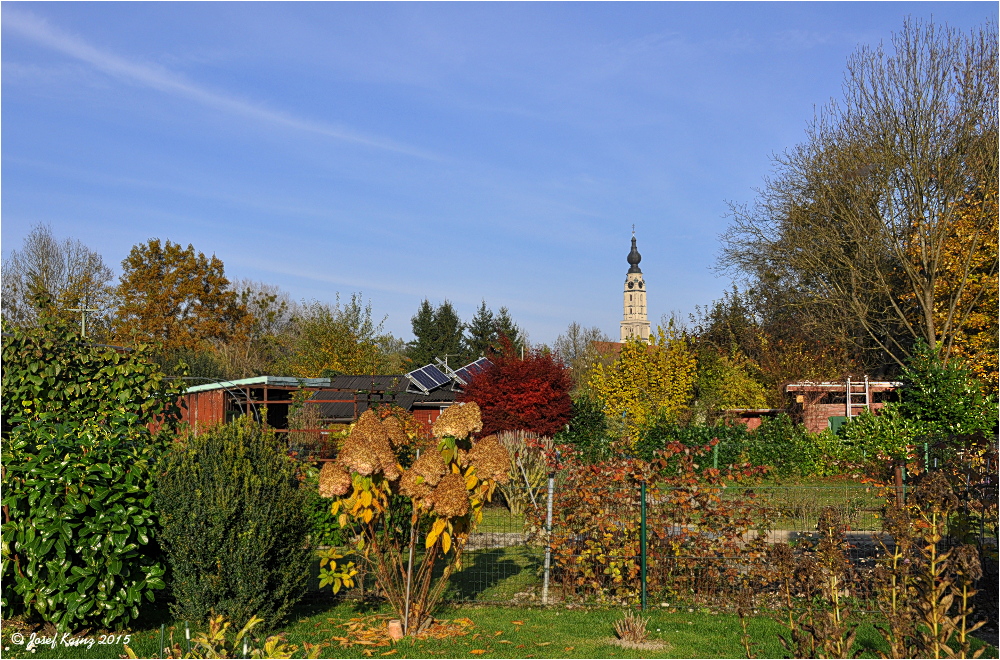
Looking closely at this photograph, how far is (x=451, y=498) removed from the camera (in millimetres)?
5668

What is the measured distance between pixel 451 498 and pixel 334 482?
2.75 ft

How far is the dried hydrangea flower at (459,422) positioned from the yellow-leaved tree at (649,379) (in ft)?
Result: 50.2

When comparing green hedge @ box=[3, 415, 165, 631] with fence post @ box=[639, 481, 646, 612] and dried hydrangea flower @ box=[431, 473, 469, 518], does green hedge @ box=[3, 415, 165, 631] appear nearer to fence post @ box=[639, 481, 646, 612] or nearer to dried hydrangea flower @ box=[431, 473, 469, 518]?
dried hydrangea flower @ box=[431, 473, 469, 518]

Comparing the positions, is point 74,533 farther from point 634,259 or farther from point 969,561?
point 634,259

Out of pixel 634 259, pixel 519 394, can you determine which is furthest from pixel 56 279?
pixel 634 259

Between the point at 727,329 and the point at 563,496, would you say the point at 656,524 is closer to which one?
the point at 563,496

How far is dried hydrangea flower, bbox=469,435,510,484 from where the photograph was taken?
19.0 feet

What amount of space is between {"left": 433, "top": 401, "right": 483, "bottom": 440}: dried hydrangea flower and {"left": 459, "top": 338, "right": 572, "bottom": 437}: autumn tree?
33.5ft

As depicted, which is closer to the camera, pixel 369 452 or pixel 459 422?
pixel 369 452

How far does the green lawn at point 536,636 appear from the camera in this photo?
18.6 ft

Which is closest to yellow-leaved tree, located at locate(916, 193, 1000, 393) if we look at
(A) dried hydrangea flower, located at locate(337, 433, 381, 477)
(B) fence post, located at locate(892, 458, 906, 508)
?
(B) fence post, located at locate(892, 458, 906, 508)

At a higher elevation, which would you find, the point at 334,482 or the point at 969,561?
the point at 334,482

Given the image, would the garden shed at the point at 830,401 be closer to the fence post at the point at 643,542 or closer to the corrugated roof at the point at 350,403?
the corrugated roof at the point at 350,403

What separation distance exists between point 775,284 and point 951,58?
8685 mm
